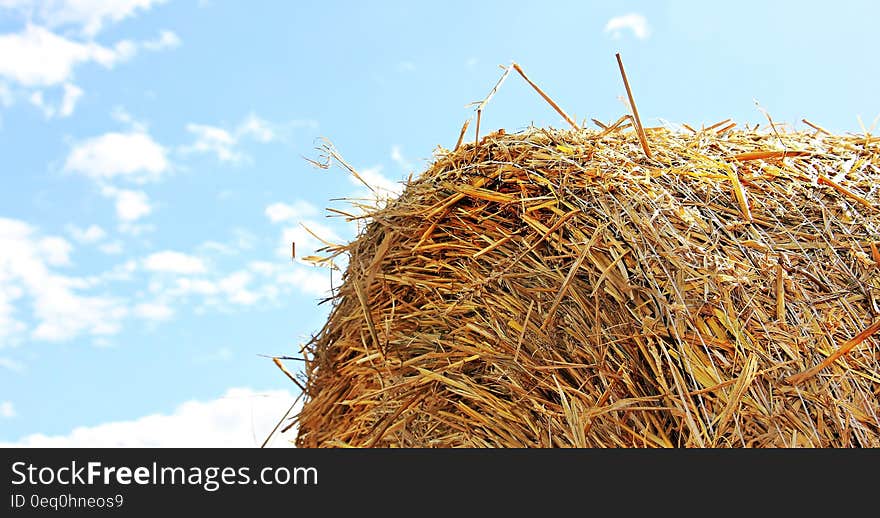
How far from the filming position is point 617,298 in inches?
70.9

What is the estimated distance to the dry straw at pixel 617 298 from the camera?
5.48ft

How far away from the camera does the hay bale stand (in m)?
1.67

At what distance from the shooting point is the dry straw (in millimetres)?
1669
